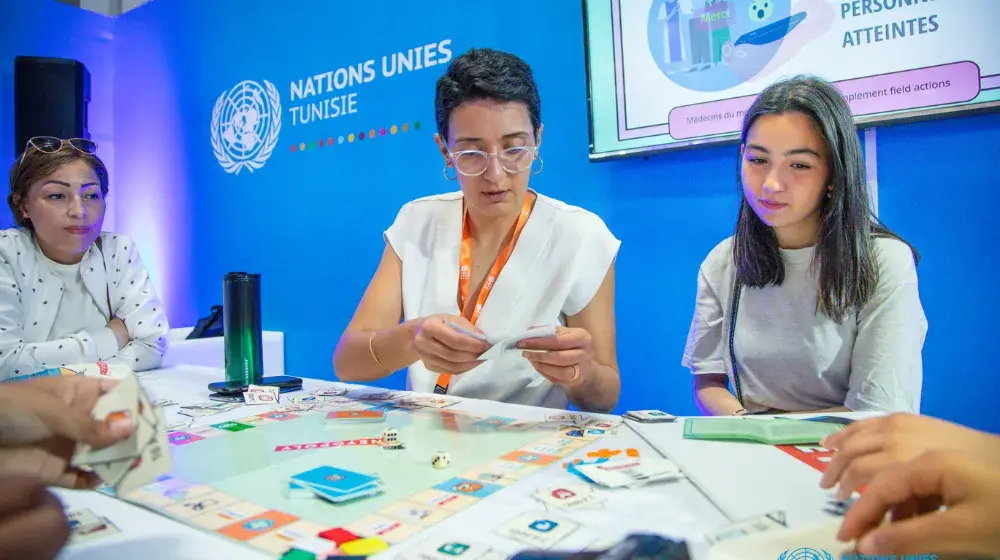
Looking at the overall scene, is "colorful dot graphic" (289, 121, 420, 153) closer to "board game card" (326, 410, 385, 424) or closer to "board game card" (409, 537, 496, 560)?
"board game card" (326, 410, 385, 424)

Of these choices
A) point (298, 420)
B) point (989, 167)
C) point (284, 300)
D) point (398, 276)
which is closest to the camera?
point (298, 420)

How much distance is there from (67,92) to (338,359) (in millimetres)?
3503

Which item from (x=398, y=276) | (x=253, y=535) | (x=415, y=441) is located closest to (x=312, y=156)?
(x=398, y=276)

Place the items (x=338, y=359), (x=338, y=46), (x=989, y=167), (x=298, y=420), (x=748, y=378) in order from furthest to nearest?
(x=338, y=46) < (x=989, y=167) < (x=338, y=359) < (x=748, y=378) < (x=298, y=420)

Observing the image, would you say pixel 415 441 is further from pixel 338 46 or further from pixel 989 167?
pixel 338 46

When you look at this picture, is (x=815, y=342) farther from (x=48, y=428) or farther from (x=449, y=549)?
(x=48, y=428)

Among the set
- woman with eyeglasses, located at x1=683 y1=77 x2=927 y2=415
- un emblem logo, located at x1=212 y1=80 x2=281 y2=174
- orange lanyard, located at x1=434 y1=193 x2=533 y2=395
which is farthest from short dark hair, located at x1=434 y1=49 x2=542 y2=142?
un emblem logo, located at x1=212 y1=80 x2=281 y2=174

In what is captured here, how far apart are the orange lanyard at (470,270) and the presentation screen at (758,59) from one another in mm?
873

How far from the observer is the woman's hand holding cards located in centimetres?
118

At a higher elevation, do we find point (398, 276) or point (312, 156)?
point (312, 156)

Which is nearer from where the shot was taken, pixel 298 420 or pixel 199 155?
pixel 298 420

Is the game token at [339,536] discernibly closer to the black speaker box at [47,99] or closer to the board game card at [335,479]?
the board game card at [335,479]

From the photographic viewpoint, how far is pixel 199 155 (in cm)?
429

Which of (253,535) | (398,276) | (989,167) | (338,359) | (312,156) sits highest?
(312,156)
